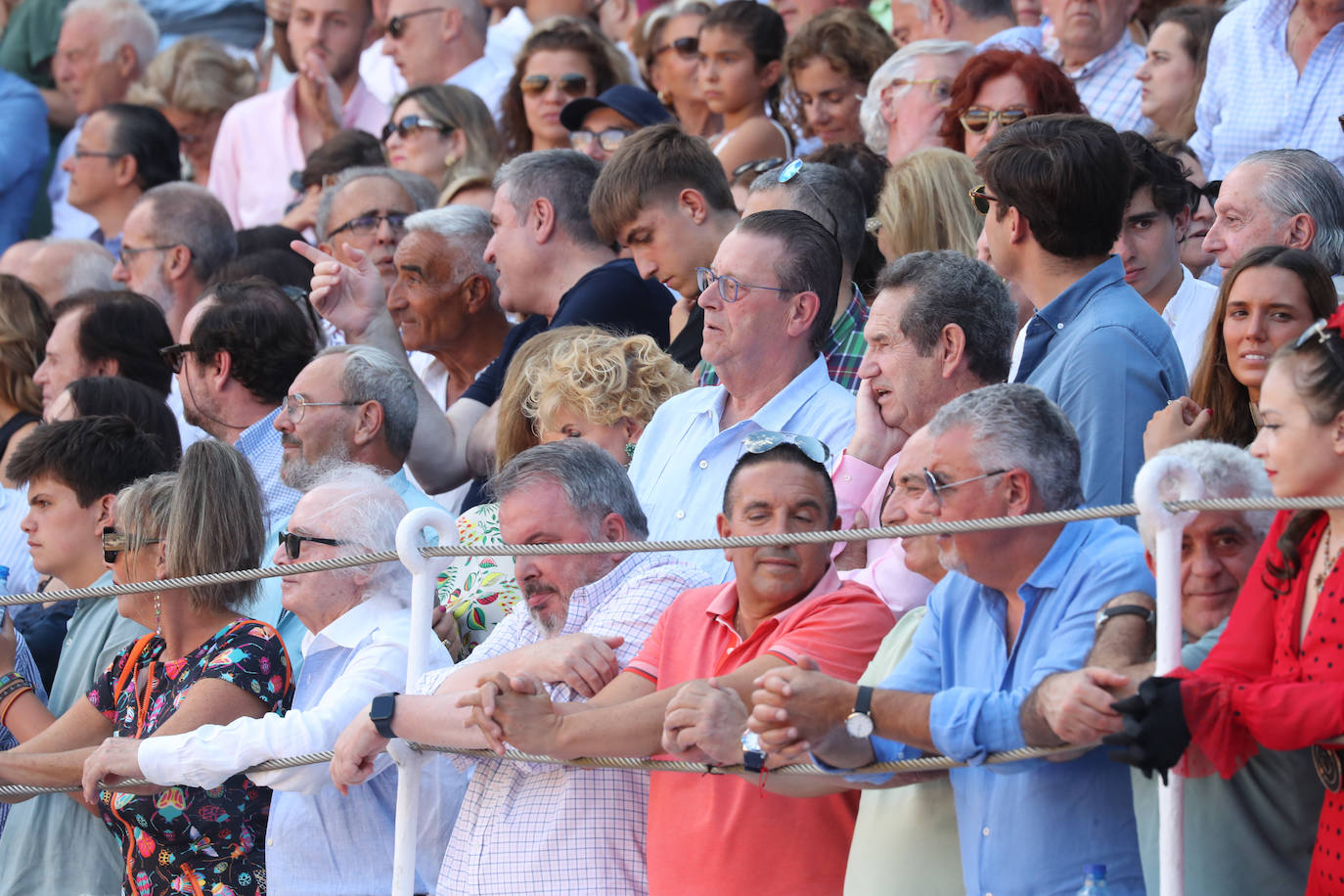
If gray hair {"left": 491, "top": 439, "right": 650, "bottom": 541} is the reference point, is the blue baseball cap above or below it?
above

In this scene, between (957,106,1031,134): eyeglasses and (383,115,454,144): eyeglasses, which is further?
(383,115,454,144): eyeglasses

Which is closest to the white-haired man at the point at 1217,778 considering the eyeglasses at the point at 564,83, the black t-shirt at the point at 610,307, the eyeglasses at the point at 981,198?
the eyeglasses at the point at 981,198

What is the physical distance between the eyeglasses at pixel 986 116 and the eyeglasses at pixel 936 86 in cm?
78

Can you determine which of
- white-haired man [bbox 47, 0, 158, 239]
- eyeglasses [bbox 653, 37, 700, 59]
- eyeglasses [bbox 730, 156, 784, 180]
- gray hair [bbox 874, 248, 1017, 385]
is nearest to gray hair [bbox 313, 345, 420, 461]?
eyeglasses [bbox 730, 156, 784, 180]

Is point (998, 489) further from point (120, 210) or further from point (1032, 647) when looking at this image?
point (120, 210)

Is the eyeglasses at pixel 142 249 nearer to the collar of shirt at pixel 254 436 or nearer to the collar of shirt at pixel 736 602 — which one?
the collar of shirt at pixel 254 436

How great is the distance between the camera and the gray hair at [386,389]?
533 cm

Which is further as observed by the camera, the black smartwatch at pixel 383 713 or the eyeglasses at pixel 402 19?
the eyeglasses at pixel 402 19

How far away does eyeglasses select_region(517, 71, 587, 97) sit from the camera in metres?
7.54

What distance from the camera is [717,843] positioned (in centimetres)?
334

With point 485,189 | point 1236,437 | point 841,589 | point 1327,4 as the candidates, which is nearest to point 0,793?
point 841,589

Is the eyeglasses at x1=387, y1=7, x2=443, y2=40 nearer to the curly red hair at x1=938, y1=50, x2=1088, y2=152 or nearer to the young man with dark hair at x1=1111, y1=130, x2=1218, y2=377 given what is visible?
the curly red hair at x1=938, y1=50, x2=1088, y2=152

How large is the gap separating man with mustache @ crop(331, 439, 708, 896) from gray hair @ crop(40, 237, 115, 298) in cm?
454

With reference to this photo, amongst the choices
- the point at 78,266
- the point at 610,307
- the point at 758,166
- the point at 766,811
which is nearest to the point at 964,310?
the point at 766,811
